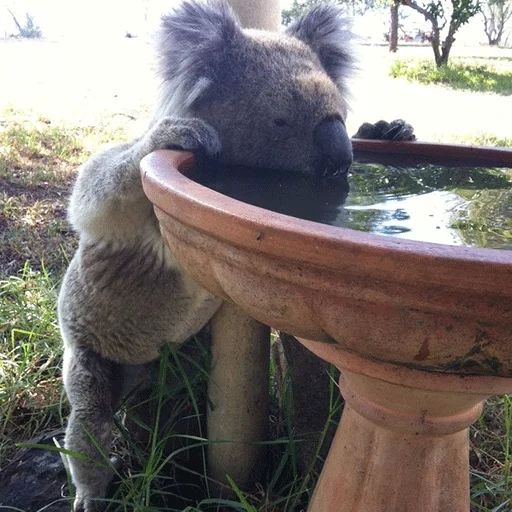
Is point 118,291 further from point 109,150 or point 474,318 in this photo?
point 474,318

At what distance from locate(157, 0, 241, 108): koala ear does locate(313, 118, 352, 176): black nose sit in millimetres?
284

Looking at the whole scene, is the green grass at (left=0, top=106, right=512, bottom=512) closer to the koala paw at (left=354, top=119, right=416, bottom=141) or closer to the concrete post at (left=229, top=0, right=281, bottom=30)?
the koala paw at (left=354, top=119, right=416, bottom=141)

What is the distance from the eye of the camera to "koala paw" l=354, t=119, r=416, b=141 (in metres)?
1.69

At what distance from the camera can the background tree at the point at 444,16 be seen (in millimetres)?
11773

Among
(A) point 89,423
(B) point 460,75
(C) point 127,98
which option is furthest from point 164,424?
(B) point 460,75

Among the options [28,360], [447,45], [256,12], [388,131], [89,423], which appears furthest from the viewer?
[447,45]

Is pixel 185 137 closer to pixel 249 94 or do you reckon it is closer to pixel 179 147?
pixel 179 147

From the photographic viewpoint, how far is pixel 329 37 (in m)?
1.72

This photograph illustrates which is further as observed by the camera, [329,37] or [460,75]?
[460,75]

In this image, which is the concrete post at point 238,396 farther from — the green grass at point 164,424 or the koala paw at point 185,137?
the koala paw at point 185,137

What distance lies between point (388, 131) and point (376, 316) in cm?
109

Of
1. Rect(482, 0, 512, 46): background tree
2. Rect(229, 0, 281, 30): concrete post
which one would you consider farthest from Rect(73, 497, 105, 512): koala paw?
Rect(482, 0, 512, 46): background tree

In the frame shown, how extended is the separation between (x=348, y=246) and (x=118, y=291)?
1.04 m

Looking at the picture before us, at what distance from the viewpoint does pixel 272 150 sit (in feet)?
4.66
